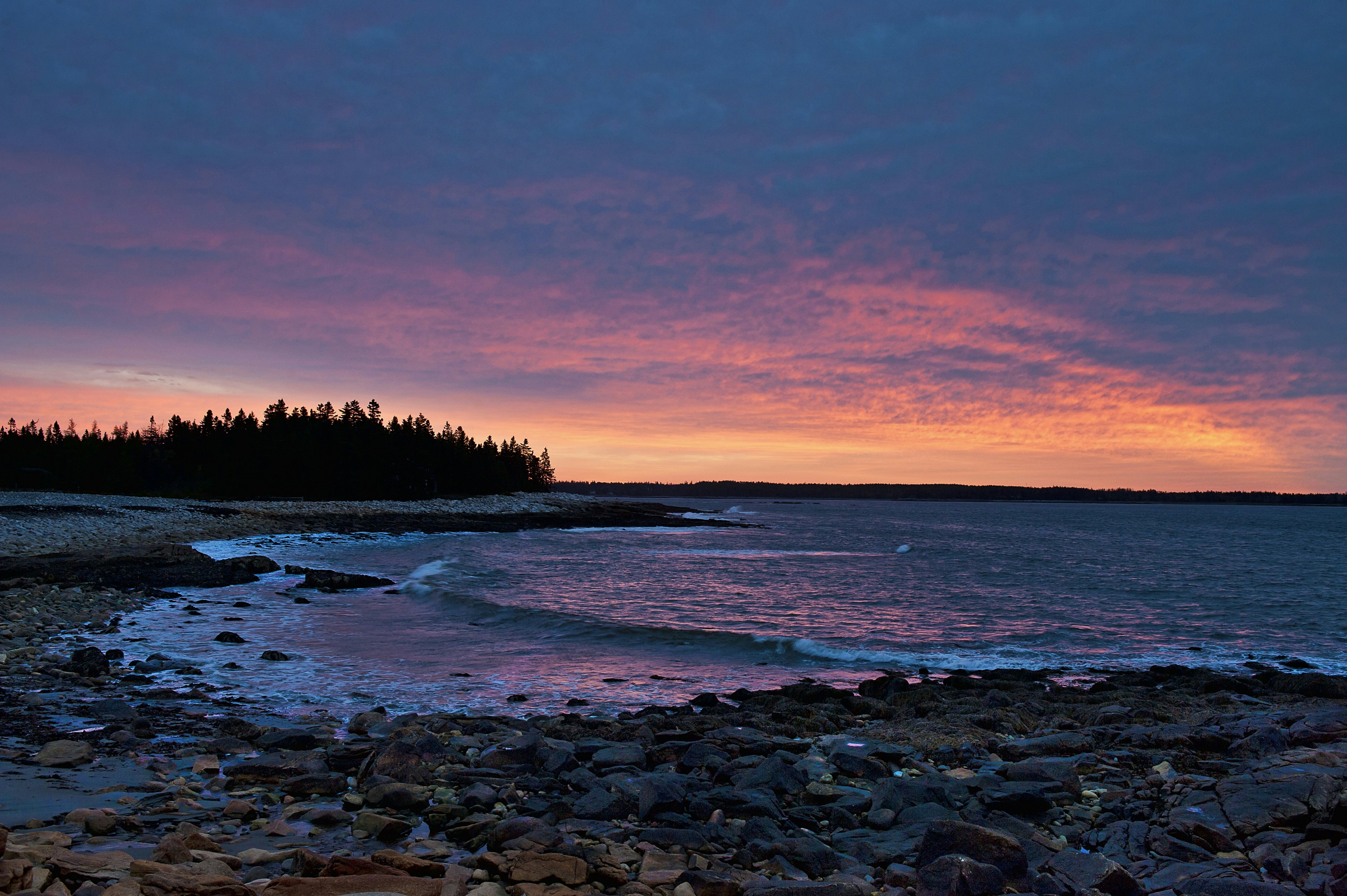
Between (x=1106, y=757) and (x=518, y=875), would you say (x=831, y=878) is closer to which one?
(x=518, y=875)

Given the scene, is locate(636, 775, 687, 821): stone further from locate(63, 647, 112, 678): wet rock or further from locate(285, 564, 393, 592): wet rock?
locate(285, 564, 393, 592): wet rock

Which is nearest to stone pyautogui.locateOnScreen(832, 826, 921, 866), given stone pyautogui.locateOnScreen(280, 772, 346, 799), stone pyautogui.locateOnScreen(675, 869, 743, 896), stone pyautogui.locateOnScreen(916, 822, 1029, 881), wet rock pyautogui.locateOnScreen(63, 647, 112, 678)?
stone pyautogui.locateOnScreen(916, 822, 1029, 881)

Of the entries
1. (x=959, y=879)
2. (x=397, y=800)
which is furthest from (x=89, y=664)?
(x=959, y=879)

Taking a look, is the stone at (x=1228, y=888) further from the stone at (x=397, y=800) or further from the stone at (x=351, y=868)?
the stone at (x=397, y=800)

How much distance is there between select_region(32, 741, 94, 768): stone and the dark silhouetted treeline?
318ft

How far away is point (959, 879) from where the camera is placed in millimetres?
5207

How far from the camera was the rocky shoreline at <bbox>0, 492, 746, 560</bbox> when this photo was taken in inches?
1425

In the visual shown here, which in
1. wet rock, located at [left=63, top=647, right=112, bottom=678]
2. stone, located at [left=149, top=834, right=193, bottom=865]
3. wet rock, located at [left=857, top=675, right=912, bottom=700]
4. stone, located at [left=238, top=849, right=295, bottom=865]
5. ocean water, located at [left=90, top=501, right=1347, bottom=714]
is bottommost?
ocean water, located at [left=90, top=501, right=1347, bottom=714]

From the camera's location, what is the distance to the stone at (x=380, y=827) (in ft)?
20.8

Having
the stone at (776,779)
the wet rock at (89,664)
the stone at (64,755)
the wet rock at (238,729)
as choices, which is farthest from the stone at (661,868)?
the wet rock at (89,664)

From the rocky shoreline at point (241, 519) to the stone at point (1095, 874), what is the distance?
28582 millimetres

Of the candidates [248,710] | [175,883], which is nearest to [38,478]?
[248,710]

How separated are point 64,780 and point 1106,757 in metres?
11.2

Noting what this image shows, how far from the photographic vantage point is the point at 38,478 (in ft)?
328
